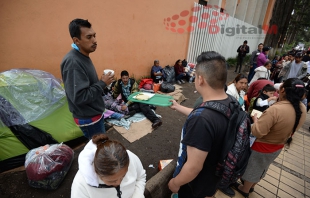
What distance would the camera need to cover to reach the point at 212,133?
3.03ft

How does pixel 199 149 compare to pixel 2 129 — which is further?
pixel 2 129

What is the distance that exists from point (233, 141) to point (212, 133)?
8.3 inches

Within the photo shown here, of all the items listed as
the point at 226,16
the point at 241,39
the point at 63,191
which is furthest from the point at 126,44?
the point at 241,39

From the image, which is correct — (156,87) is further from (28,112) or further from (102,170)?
(102,170)

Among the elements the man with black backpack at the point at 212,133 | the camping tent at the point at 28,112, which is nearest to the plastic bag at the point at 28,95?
the camping tent at the point at 28,112

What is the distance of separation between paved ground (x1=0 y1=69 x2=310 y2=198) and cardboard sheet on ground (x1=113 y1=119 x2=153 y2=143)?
0.10 meters

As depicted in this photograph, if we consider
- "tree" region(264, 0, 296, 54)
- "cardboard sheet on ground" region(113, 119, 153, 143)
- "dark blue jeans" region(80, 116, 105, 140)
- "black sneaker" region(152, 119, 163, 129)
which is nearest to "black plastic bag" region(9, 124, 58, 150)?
"dark blue jeans" region(80, 116, 105, 140)

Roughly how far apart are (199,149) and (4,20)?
380 centimetres

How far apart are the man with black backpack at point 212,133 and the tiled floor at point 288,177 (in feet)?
4.12

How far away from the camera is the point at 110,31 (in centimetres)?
438

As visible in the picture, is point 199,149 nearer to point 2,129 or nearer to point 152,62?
point 2,129

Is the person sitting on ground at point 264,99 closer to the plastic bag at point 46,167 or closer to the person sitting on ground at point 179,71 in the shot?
the plastic bag at point 46,167

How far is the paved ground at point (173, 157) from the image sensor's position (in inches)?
82.2

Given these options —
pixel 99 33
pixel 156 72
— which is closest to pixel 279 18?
pixel 156 72
